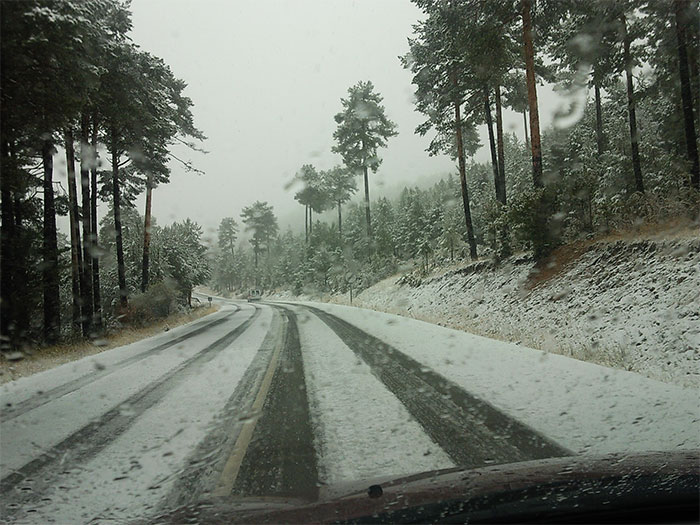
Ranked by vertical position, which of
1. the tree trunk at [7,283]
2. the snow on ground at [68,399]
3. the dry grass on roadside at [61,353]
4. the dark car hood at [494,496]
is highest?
the tree trunk at [7,283]

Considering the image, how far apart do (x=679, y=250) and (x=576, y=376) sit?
17.9 feet

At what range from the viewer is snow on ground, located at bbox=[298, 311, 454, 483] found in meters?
3.50

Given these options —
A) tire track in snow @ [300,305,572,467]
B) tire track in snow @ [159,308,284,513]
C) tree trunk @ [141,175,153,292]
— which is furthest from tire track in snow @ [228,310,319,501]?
tree trunk @ [141,175,153,292]

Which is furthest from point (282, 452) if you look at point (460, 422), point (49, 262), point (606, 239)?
point (49, 262)

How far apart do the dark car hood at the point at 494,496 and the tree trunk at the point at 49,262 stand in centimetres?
1319

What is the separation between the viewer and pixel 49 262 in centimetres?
1295

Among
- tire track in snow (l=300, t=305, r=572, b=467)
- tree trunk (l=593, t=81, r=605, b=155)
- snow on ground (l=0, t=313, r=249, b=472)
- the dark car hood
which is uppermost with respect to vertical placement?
tree trunk (l=593, t=81, r=605, b=155)

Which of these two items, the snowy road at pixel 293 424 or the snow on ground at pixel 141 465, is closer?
the snow on ground at pixel 141 465

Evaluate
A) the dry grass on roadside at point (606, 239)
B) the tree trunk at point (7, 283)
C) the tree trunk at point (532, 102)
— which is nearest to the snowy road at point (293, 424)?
the tree trunk at point (7, 283)

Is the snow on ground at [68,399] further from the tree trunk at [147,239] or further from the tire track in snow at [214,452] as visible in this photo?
the tree trunk at [147,239]

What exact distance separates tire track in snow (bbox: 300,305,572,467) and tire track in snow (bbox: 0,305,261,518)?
3223mm

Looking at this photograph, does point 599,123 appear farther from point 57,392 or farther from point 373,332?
point 57,392

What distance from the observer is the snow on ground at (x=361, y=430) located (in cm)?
350

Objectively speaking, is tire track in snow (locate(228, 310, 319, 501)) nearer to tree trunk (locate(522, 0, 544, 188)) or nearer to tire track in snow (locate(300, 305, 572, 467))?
tire track in snow (locate(300, 305, 572, 467))
